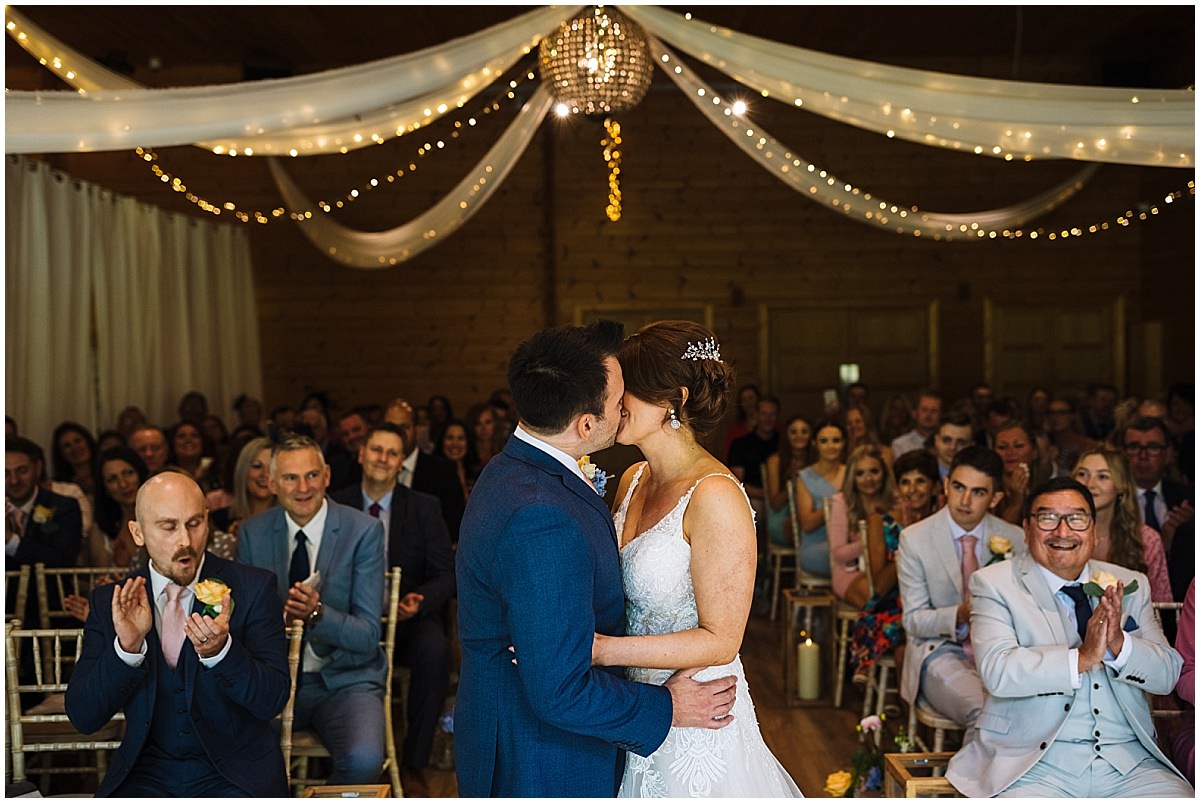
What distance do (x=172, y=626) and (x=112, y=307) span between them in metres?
6.02

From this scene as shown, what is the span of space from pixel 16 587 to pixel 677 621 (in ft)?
12.5

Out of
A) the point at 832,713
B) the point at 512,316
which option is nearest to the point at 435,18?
the point at 512,316

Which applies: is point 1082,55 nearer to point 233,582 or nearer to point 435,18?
point 435,18

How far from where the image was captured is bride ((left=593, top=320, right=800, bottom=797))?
2.32 m

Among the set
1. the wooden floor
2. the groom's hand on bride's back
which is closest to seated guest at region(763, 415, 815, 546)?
the wooden floor

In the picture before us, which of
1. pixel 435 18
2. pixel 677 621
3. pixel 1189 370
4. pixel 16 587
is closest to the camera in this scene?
pixel 677 621

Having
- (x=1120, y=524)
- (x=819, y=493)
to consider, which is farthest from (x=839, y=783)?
(x=819, y=493)

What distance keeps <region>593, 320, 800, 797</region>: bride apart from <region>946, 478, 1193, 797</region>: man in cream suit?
2.89 ft

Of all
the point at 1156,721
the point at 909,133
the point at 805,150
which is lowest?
the point at 1156,721

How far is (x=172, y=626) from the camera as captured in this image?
2.99 metres

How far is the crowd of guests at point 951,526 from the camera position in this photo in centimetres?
411

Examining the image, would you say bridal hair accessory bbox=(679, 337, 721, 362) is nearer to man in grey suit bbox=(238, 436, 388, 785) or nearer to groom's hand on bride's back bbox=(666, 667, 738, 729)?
groom's hand on bride's back bbox=(666, 667, 738, 729)

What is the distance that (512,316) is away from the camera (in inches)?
447

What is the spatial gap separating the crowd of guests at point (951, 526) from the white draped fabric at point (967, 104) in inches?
43.4
